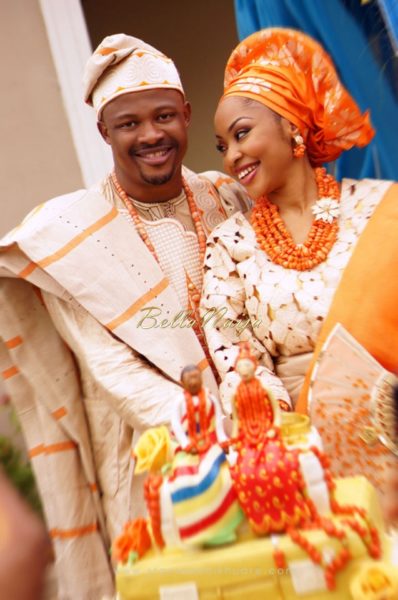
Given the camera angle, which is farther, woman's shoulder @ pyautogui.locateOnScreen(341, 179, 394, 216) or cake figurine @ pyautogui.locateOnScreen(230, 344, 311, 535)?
woman's shoulder @ pyautogui.locateOnScreen(341, 179, 394, 216)

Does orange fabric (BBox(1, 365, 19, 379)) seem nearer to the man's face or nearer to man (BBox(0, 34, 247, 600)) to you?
man (BBox(0, 34, 247, 600))

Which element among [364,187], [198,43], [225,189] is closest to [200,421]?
[364,187]

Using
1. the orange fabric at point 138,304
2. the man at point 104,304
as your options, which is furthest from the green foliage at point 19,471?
the orange fabric at point 138,304

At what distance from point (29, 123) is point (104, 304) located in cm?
142

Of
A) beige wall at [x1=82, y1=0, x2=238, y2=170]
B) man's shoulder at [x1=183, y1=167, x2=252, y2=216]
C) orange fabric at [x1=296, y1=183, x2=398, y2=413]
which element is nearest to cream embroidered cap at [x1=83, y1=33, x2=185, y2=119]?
man's shoulder at [x1=183, y1=167, x2=252, y2=216]

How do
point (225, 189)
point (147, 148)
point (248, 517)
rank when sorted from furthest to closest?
point (225, 189) → point (147, 148) → point (248, 517)

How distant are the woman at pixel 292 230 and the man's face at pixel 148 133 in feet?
0.71

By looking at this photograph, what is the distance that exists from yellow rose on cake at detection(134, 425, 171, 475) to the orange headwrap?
3.60ft

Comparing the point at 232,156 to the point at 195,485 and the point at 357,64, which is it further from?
the point at 195,485

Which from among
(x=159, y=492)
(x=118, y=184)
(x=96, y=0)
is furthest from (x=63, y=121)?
(x=159, y=492)

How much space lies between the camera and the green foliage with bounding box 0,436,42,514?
9.57 feet

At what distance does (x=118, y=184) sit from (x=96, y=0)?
2.83 m

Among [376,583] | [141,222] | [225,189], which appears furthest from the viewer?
[225,189]

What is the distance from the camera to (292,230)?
220 cm
